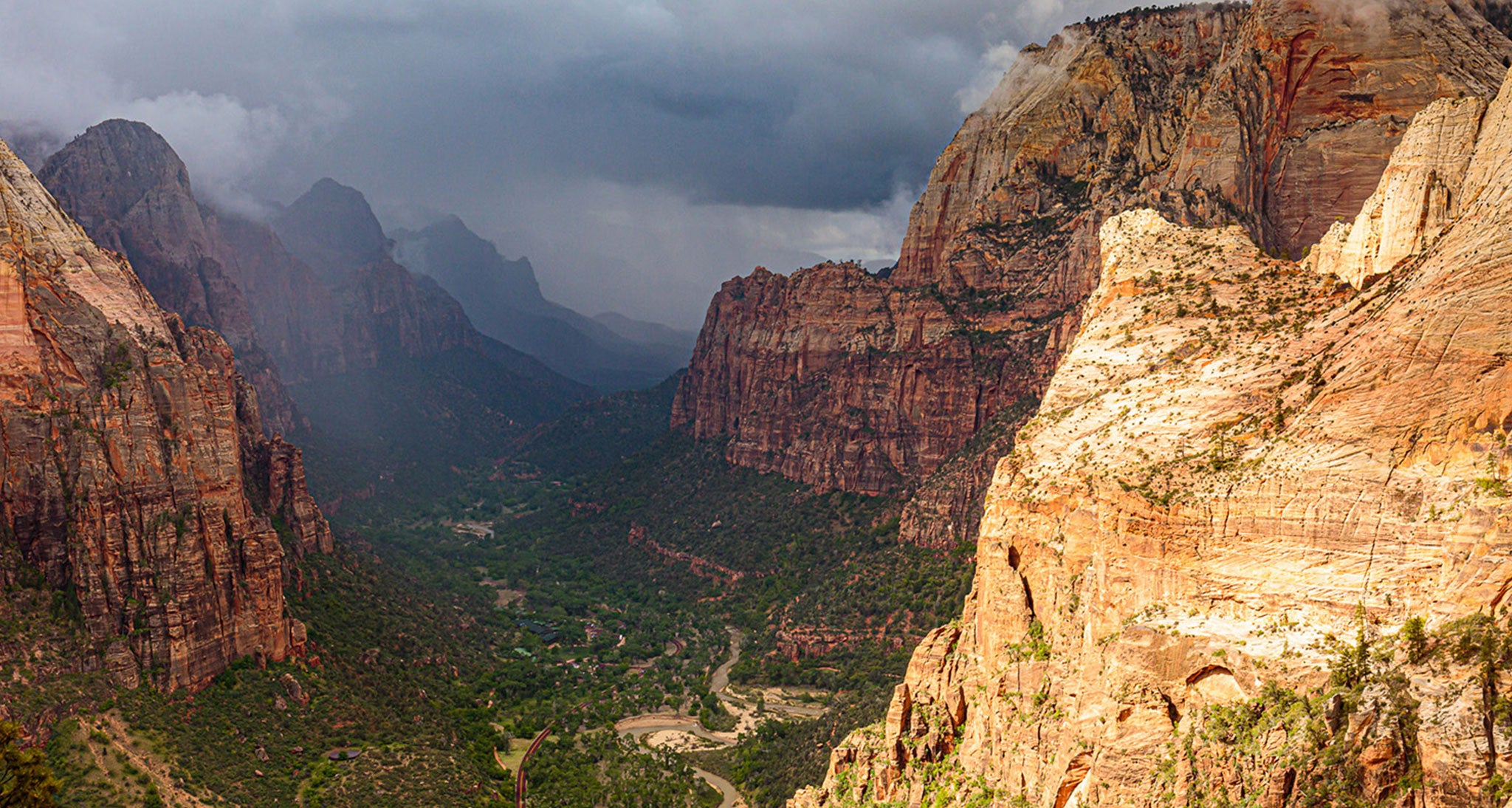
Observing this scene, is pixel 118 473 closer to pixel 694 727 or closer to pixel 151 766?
pixel 151 766

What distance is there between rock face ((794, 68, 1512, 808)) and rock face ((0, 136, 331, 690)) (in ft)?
193

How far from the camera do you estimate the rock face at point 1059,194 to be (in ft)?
Answer: 247

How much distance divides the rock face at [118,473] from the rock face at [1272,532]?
58.7 metres

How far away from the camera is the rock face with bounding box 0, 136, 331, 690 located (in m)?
68.1

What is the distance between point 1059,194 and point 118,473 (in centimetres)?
12013

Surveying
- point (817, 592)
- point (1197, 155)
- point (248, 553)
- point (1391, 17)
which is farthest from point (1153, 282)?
point (817, 592)

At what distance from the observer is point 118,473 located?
71938 millimetres

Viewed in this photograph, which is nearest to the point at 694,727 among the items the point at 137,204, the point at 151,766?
the point at 151,766

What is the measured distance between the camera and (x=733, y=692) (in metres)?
116

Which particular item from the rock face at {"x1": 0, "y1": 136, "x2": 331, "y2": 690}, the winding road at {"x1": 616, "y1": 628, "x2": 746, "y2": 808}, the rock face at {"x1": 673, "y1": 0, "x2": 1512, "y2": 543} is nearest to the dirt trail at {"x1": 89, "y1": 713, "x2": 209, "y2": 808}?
the rock face at {"x1": 0, "y1": 136, "x2": 331, "y2": 690}

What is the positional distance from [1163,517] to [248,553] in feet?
236

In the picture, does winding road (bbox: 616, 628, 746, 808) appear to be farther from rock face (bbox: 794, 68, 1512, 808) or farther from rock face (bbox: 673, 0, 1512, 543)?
rock face (bbox: 794, 68, 1512, 808)

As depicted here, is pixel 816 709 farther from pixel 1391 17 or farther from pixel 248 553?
pixel 1391 17

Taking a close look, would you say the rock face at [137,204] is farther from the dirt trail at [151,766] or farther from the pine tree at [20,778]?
the pine tree at [20,778]
